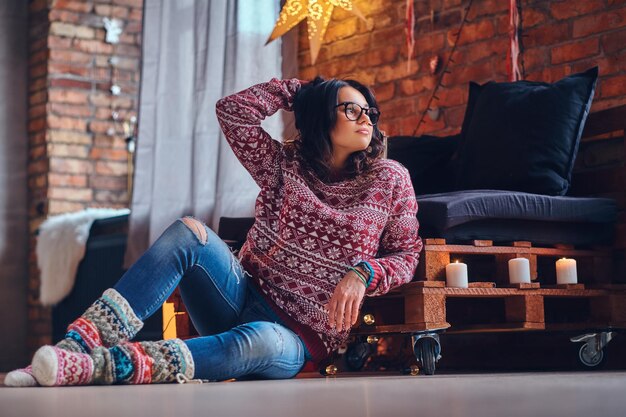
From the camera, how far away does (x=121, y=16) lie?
602 centimetres

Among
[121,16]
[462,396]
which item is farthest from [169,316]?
[121,16]

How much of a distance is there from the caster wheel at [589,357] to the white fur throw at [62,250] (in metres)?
2.77

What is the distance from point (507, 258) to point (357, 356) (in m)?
0.71

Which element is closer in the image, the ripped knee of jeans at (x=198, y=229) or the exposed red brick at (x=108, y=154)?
the ripped knee of jeans at (x=198, y=229)

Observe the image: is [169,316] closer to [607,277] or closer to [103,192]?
[607,277]

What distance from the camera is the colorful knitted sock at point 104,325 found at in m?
2.26

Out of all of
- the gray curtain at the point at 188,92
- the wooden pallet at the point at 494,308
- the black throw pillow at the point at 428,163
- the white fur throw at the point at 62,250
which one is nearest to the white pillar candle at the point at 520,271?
the wooden pallet at the point at 494,308

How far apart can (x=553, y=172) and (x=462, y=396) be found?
1.68 m

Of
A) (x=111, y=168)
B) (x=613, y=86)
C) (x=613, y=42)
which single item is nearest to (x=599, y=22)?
(x=613, y=42)

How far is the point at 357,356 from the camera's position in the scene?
3.38 m

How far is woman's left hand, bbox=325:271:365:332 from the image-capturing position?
237 cm

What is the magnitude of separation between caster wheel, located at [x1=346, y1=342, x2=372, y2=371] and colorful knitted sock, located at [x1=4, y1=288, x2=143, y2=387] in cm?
120

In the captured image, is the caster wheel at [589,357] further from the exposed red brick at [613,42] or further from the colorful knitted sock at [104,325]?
the colorful knitted sock at [104,325]

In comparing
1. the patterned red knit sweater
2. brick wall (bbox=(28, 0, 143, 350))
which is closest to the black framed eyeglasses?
the patterned red knit sweater
